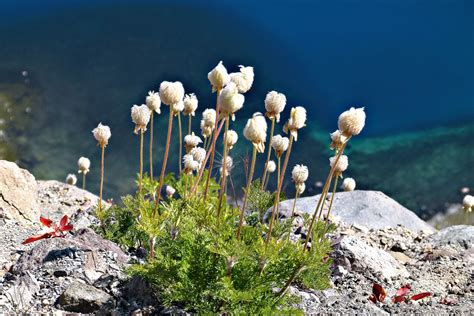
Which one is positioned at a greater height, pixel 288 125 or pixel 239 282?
pixel 288 125

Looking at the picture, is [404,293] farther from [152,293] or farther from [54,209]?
[54,209]

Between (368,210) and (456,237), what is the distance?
1.32 metres

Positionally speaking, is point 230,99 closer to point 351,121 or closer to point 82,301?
point 351,121

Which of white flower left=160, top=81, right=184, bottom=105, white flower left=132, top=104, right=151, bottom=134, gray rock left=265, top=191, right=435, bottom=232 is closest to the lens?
white flower left=160, top=81, right=184, bottom=105

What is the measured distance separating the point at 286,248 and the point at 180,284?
25.7 inches

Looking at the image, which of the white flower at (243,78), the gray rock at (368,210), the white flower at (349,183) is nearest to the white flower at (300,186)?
the white flower at (349,183)

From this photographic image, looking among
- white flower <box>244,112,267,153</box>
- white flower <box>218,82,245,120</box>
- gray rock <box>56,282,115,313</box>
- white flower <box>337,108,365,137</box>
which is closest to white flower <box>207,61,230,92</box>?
white flower <box>218,82,245,120</box>

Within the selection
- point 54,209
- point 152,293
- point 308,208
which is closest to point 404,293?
point 152,293

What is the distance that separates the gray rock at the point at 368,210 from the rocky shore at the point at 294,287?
16mm

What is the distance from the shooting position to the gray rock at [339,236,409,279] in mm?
5703

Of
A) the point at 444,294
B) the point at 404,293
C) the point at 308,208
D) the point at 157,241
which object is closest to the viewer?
the point at 157,241

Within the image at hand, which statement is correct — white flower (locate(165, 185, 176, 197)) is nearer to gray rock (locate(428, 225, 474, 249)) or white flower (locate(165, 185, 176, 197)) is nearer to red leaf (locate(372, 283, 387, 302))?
red leaf (locate(372, 283, 387, 302))

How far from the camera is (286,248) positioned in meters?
3.87

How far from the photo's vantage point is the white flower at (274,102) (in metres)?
3.60
